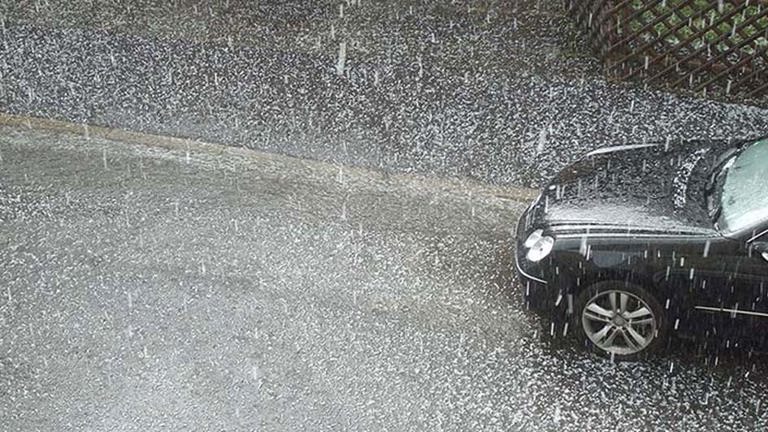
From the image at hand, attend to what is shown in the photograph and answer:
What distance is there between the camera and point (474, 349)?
6.20 meters

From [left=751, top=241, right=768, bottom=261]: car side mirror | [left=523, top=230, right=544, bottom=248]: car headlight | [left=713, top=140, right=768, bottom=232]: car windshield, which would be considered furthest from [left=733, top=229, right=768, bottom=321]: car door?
[left=523, top=230, right=544, bottom=248]: car headlight

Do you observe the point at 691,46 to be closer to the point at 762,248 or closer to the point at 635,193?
the point at 635,193

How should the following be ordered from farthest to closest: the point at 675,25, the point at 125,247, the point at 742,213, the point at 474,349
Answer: the point at 675,25, the point at 125,247, the point at 474,349, the point at 742,213

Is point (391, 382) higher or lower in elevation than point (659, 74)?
lower

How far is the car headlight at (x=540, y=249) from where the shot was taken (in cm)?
606

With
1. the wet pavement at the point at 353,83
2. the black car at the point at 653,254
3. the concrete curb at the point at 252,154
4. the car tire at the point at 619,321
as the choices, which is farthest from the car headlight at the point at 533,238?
the wet pavement at the point at 353,83

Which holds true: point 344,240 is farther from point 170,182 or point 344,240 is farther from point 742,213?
point 742,213

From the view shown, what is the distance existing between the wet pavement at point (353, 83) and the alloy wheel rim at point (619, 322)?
93.9 inches

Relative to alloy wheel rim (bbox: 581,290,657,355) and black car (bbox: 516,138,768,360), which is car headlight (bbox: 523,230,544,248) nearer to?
black car (bbox: 516,138,768,360)

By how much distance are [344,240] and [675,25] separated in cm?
427

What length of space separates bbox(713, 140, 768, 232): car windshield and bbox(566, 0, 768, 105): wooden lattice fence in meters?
3.11

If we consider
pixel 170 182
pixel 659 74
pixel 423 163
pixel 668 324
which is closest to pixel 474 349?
pixel 668 324

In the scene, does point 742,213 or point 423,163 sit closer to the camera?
point 742,213

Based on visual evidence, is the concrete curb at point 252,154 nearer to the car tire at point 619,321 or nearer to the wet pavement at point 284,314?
the wet pavement at point 284,314
